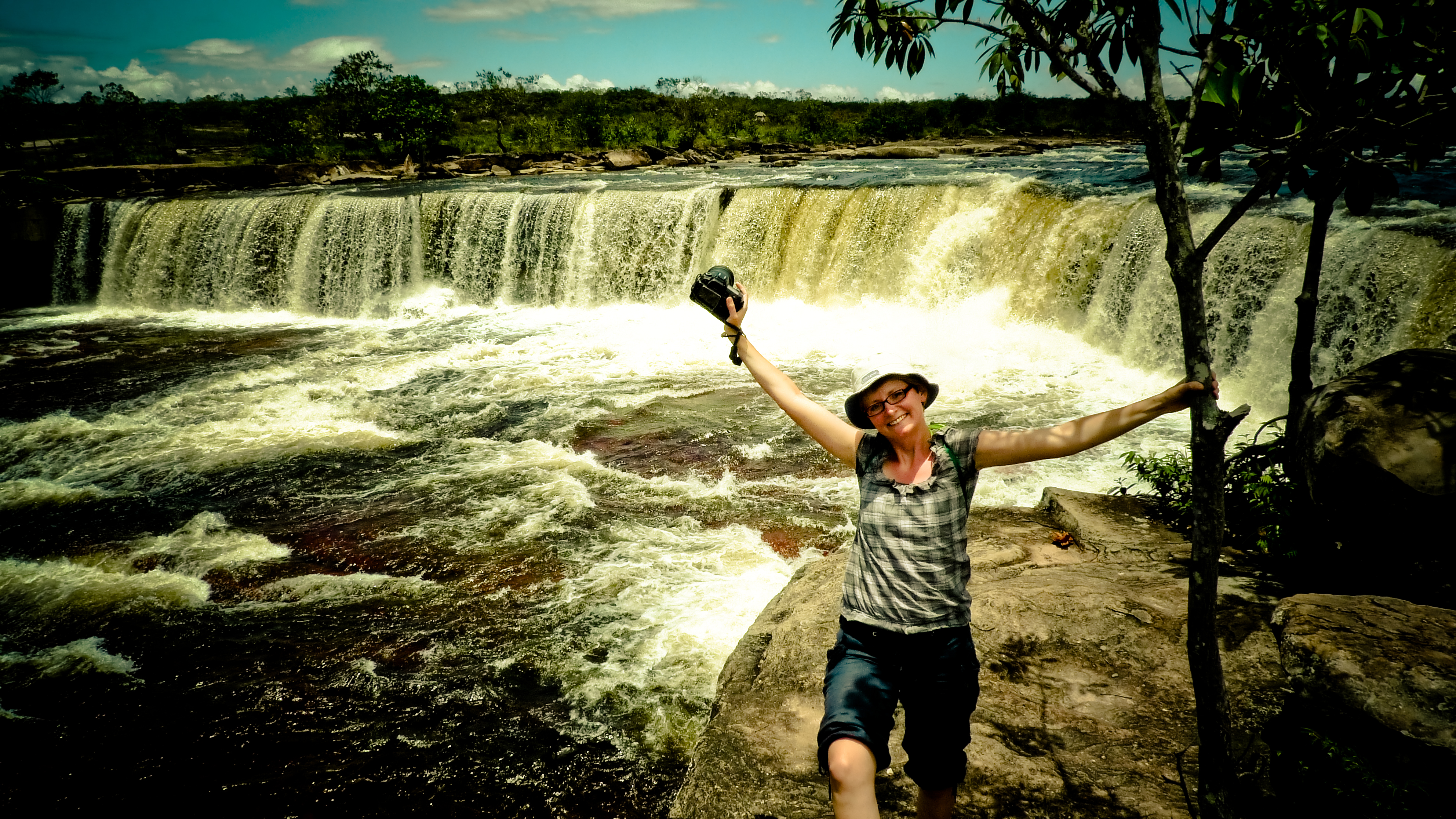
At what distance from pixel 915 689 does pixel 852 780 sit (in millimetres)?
290

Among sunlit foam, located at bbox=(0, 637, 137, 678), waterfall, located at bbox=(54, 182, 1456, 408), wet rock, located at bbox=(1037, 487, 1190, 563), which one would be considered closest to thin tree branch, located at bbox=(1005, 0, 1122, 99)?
wet rock, located at bbox=(1037, 487, 1190, 563)

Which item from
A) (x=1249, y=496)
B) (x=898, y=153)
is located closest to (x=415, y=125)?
(x=898, y=153)

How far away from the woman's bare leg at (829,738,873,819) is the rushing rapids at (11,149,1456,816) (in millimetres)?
1863

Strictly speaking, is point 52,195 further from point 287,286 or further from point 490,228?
point 490,228

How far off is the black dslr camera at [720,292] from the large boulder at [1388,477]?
8.73 feet

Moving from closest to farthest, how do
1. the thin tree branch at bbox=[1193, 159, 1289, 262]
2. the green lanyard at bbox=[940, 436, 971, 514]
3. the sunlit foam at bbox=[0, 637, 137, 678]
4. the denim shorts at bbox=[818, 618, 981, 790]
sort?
the thin tree branch at bbox=[1193, 159, 1289, 262]
the denim shorts at bbox=[818, 618, 981, 790]
the green lanyard at bbox=[940, 436, 971, 514]
the sunlit foam at bbox=[0, 637, 137, 678]

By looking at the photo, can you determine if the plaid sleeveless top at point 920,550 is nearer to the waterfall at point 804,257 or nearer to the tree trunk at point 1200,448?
the tree trunk at point 1200,448

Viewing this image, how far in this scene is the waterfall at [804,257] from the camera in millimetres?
7801

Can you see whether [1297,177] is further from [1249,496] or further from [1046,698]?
[1249,496]

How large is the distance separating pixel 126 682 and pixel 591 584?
2677mm

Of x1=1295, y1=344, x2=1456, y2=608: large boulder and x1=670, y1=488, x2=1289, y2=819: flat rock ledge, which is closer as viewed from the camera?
x1=670, y1=488, x2=1289, y2=819: flat rock ledge

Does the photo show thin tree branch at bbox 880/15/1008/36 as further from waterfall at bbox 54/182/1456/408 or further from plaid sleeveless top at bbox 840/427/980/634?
waterfall at bbox 54/182/1456/408

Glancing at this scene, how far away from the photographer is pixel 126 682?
4.57m

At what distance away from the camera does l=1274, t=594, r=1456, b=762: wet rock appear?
205cm
